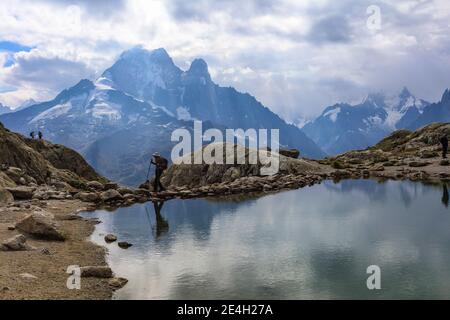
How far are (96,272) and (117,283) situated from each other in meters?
1.86

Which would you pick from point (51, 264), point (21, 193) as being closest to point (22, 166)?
point (21, 193)

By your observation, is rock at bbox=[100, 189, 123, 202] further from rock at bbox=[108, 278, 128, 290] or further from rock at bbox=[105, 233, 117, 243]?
rock at bbox=[108, 278, 128, 290]

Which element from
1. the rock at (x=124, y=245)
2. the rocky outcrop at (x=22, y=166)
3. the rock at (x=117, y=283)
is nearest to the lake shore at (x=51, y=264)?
the rock at (x=117, y=283)

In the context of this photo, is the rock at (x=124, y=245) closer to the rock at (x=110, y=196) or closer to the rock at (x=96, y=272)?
the rock at (x=96, y=272)

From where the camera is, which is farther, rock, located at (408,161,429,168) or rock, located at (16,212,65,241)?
rock, located at (408,161,429,168)

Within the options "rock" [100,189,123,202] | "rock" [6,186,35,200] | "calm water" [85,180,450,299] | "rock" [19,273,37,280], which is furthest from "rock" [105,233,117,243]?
→ "rock" [6,186,35,200]

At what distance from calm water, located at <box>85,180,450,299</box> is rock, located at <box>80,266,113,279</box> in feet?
3.46

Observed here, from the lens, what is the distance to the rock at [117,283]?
2321 cm

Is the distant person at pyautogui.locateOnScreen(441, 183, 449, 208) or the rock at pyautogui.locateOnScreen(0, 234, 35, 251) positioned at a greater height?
the distant person at pyautogui.locateOnScreen(441, 183, 449, 208)

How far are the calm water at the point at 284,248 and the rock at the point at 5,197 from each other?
9.14m

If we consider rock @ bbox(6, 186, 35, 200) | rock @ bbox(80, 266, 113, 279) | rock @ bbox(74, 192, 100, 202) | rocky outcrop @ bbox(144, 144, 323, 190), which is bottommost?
rock @ bbox(80, 266, 113, 279)

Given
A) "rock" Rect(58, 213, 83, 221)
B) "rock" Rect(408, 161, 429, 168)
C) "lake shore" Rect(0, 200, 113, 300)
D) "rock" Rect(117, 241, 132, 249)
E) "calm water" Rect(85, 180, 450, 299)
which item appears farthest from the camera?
"rock" Rect(408, 161, 429, 168)

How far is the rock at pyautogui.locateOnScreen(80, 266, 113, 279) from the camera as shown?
24531mm
